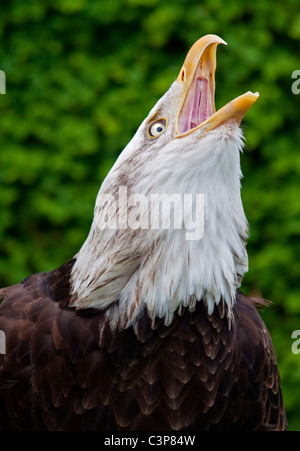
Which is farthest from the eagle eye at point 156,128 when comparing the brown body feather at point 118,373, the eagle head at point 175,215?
the brown body feather at point 118,373

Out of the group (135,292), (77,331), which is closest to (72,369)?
(77,331)

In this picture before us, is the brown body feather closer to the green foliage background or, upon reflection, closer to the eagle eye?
the eagle eye

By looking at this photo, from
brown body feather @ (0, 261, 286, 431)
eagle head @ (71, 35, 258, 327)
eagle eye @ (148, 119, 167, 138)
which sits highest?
eagle eye @ (148, 119, 167, 138)

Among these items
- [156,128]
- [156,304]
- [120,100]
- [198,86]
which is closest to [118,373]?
[156,304]

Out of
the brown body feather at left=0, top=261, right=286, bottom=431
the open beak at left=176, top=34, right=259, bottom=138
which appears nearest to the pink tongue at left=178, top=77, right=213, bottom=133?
the open beak at left=176, top=34, right=259, bottom=138

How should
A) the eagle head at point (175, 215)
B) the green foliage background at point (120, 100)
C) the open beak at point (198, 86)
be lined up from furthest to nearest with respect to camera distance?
the green foliage background at point (120, 100) < the open beak at point (198, 86) < the eagle head at point (175, 215)

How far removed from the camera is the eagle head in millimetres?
2070

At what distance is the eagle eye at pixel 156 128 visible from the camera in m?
2.24

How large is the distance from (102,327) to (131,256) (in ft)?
0.88

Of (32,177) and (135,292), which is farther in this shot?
(32,177)

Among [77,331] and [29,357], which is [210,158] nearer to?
[77,331]

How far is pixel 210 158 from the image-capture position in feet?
6.72

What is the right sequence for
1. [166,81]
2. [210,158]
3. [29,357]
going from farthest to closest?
1. [166,81]
2. [29,357]
3. [210,158]

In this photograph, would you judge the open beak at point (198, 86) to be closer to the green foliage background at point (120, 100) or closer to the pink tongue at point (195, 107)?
the pink tongue at point (195, 107)
